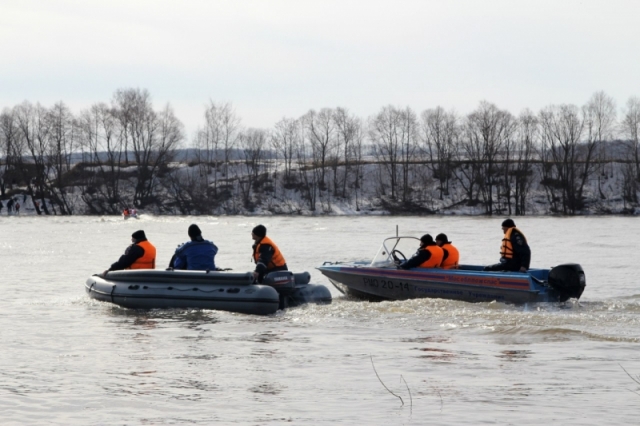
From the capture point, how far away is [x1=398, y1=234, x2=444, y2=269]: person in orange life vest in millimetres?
15891

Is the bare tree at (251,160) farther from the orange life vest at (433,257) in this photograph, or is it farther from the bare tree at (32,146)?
the orange life vest at (433,257)

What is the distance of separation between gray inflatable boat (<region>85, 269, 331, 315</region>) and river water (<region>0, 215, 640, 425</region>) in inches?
8.2

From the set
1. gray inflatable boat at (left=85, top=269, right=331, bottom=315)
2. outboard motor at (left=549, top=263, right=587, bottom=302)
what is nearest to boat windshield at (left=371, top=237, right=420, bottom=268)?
gray inflatable boat at (left=85, top=269, right=331, bottom=315)

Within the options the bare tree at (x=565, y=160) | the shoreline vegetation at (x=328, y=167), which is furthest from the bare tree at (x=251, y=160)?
the bare tree at (x=565, y=160)

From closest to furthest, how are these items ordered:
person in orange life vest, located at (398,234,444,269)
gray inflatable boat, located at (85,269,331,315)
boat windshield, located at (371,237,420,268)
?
gray inflatable boat, located at (85,269,331,315) < person in orange life vest, located at (398,234,444,269) < boat windshield, located at (371,237,420,268)

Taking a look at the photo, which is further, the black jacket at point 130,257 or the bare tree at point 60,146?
the bare tree at point 60,146

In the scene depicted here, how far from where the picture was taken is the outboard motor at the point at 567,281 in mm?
14844

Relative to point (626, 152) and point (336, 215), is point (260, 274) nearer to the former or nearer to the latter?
point (336, 215)

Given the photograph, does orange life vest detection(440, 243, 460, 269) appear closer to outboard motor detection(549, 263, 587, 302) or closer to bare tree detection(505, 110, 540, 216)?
outboard motor detection(549, 263, 587, 302)

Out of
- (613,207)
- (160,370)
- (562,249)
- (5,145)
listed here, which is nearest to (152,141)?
(5,145)

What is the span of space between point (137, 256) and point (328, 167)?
211ft

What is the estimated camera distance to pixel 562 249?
30719mm

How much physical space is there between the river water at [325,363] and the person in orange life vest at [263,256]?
0.79 meters

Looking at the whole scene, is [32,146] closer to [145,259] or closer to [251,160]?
[251,160]
